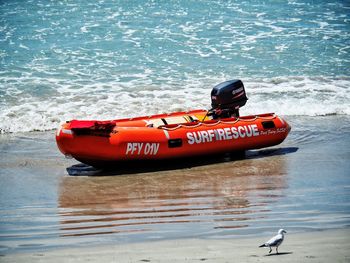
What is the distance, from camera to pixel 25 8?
2089 centimetres

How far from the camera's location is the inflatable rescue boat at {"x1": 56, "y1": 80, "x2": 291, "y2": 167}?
9992 millimetres

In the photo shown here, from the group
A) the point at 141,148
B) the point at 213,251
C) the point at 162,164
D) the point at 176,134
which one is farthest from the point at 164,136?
the point at 213,251

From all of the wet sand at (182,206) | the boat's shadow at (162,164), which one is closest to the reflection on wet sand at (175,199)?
the wet sand at (182,206)

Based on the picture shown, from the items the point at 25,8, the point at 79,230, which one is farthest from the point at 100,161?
the point at 25,8

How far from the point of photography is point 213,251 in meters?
6.50

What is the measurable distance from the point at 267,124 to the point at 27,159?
12.5 feet

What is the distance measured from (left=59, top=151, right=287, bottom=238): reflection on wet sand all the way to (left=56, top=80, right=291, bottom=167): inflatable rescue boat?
0.28 metres

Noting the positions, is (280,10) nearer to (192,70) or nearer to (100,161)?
(192,70)

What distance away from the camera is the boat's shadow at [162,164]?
10297 millimetres

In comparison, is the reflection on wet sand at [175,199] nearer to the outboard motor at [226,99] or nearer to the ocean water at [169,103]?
the ocean water at [169,103]

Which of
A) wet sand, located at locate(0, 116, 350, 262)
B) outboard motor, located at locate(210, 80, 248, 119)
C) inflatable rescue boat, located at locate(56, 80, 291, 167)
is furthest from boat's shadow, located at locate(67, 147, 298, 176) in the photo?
outboard motor, located at locate(210, 80, 248, 119)

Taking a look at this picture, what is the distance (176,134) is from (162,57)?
7.10 meters

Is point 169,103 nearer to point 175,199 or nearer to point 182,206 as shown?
point 175,199

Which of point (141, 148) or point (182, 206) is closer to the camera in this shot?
point (182, 206)
